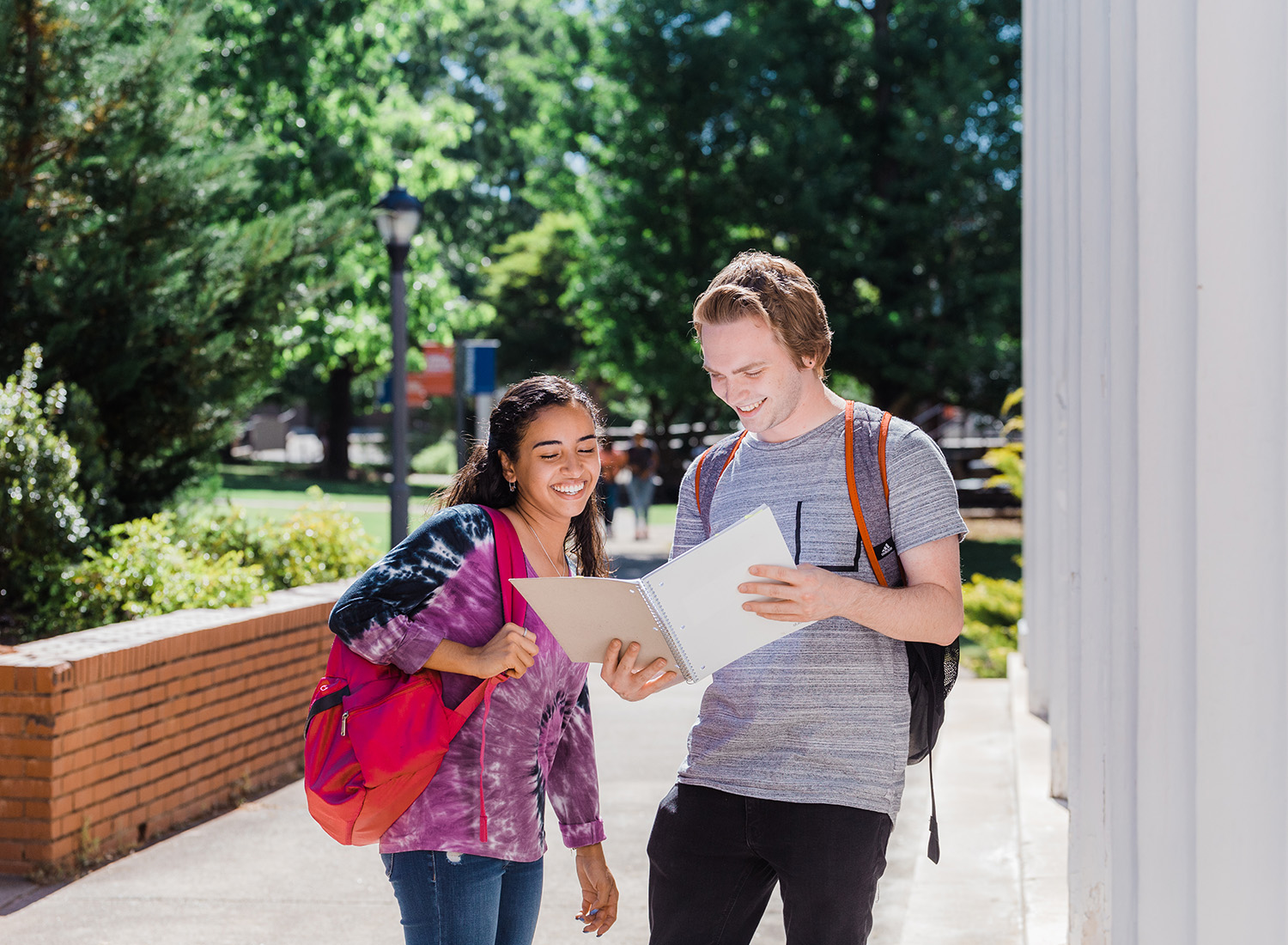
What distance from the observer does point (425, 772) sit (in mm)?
Result: 2537

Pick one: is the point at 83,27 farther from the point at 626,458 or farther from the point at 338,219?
the point at 626,458

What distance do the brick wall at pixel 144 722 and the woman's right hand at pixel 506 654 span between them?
10.2 feet

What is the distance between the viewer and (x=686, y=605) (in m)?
2.43

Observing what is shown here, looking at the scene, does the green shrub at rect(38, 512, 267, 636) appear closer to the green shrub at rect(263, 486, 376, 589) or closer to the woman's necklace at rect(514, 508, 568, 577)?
the green shrub at rect(263, 486, 376, 589)

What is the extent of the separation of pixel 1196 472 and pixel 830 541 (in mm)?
739

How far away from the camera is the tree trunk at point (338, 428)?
130 feet

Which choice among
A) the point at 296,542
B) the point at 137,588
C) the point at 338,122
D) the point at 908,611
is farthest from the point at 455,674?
the point at 338,122

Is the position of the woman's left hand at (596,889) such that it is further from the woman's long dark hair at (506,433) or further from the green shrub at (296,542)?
the green shrub at (296,542)

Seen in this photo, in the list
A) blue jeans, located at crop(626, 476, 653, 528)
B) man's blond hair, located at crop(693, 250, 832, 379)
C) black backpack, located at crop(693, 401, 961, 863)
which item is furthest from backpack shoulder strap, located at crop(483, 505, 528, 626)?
blue jeans, located at crop(626, 476, 653, 528)

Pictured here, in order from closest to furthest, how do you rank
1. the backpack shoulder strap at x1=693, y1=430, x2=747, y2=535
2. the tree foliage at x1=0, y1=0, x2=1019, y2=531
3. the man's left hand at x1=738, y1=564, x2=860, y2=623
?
the man's left hand at x1=738, y1=564, x2=860, y2=623 < the backpack shoulder strap at x1=693, y1=430, x2=747, y2=535 < the tree foliage at x1=0, y1=0, x2=1019, y2=531

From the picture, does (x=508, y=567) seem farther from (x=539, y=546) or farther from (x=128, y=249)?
(x=128, y=249)

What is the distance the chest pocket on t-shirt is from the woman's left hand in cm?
87

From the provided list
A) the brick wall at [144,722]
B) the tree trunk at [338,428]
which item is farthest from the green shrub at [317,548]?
the tree trunk at [338,428]

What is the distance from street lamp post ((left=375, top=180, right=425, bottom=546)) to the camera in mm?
10641
